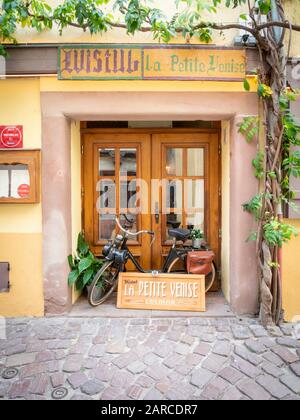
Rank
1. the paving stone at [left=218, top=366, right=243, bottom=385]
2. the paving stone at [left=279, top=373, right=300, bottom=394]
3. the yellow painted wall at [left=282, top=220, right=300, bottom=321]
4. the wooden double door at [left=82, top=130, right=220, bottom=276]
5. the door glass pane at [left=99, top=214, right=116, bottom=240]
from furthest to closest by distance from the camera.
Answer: the door glass pane at [left=99, top=214, right=116, bottom=240]
the wooden double door at [left=82, top=130, right=220, bottom=276]
the yellow painted wall at [left=282, top=220, right=300, bottom=321]
the paving stone at [left=218, top=366, right=243, bottom=385]
the paving stone at [left=279, top=373, right=300, bottom=394]

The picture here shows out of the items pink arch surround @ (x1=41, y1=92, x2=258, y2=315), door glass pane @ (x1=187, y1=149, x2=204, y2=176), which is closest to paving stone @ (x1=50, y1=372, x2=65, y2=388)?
pink arch surround @ (x1=41, y1=92, x2=258, y2=315)

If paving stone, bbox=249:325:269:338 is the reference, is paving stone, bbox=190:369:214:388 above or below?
below

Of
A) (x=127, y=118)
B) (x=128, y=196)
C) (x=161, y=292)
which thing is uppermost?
(x=127, y=118)

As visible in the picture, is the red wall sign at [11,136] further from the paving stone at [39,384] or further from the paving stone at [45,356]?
the paving stone at [39,384]

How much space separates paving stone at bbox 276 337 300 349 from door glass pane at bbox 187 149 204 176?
255cm

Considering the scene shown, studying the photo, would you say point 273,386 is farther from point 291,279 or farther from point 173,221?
point 173,221

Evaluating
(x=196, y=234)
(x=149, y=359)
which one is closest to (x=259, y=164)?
(x=196, y=234)

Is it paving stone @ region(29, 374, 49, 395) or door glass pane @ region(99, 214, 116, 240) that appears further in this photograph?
door glass pane @ region(99, 214, 116, 240)

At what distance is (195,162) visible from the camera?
4.93m

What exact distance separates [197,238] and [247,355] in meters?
1.77

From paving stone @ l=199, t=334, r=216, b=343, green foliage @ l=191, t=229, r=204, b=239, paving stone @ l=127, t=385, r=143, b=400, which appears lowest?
paving stone @ l=127, t=385, r=143, b=400

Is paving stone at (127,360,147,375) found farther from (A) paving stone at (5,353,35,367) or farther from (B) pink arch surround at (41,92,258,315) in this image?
(B) pink arch surround at (41,92,258,315)

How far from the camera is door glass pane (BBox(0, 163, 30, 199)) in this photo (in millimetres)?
4031
